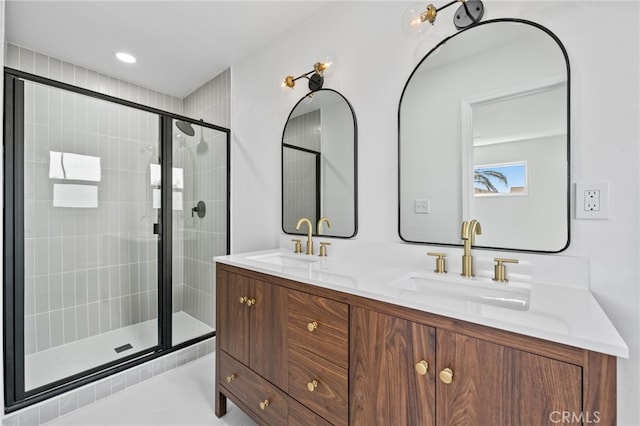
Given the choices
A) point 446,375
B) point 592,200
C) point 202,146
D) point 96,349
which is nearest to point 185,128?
point 202,146

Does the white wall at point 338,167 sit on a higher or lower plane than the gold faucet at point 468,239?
higher

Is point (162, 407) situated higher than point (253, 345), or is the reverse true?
point (253, 345)

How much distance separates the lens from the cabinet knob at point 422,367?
777mm

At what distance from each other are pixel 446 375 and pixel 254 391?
0.95 meters

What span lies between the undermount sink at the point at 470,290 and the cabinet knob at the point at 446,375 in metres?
0.19

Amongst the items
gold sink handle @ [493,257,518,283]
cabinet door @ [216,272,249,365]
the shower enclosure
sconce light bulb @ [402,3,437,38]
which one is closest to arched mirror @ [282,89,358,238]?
sconce light bulb @ [402,3,437,38]

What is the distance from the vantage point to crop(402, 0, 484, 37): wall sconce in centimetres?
119

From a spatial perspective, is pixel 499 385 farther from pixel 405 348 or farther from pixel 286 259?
pixel 286 259

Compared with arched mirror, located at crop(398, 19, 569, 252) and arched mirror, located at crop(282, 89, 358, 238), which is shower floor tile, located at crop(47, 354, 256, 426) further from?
arched mirror, located at crop(398, 19, 569, 252)

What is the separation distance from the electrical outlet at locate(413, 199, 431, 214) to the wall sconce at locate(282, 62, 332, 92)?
94 cm

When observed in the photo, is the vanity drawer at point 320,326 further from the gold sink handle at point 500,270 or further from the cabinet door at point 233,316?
the gold sink handle at point 500,270

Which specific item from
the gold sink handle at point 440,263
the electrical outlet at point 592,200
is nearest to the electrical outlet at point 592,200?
the electrical outlet at point 592,200

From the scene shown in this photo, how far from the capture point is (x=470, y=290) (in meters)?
1.06

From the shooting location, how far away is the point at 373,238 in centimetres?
150
